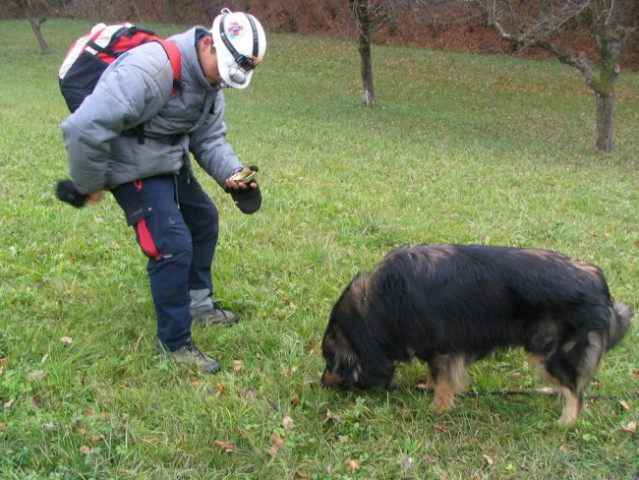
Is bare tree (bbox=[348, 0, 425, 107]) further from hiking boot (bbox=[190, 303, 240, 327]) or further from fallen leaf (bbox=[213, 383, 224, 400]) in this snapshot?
fallen leaf (bbox=[213, 383, 224, 400])

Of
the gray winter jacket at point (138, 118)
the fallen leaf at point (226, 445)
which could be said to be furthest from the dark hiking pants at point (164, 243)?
the fallen leaf at point (226, 445)

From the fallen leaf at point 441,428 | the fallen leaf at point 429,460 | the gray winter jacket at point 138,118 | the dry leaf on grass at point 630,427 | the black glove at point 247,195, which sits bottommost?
the dry leaf on grass at point 630,427

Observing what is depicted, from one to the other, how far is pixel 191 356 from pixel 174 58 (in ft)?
5.65

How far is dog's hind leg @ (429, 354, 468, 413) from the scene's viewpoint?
3.18m

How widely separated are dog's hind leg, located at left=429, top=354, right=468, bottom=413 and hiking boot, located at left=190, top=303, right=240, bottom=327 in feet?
5.04

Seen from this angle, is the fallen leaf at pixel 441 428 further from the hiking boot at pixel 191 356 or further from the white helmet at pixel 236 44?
the white helmet at pixel 236 44

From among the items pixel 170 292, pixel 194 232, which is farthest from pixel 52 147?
pixel 170 292

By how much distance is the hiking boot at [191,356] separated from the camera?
3.44 meters

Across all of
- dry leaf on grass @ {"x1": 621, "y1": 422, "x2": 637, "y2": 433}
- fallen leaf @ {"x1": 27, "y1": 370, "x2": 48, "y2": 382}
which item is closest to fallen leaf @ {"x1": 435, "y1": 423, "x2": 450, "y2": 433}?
dry leaf on grass @ {"x1": 621, "y1": 422, "x2": 637, "y2": 433}

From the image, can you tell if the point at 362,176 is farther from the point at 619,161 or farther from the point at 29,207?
the point at 619,161

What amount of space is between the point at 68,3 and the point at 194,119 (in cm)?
4038

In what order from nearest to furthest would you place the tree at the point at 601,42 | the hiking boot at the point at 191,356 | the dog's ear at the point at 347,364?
the dog's ear at the point at 347,364 → the hiking boot at the point at 191,356 → the tree at the point at 601,42

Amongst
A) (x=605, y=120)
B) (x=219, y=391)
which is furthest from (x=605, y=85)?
(x=219, y=391)

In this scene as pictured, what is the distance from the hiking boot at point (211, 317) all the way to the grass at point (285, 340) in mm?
139
